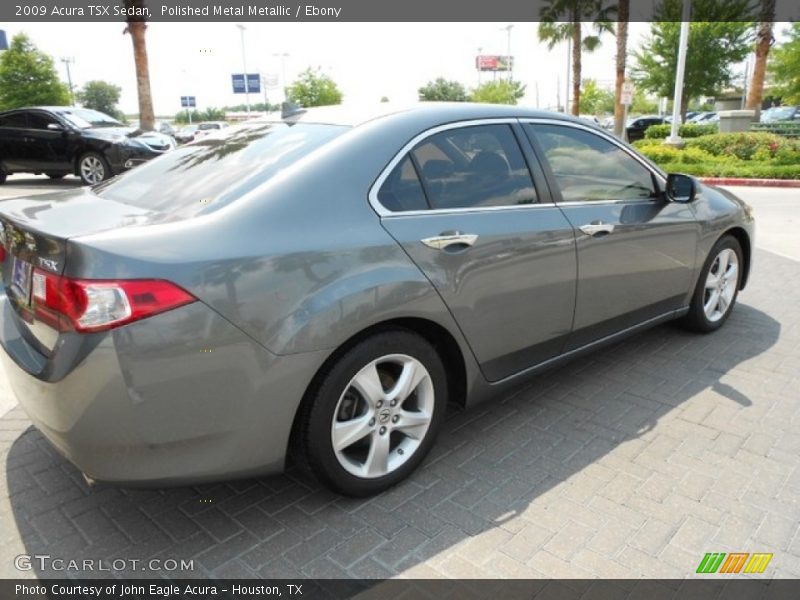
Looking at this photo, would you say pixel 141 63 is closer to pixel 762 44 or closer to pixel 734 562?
pixel 762 44

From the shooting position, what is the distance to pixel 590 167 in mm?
3637

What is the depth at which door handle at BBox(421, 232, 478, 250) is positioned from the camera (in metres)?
2.70

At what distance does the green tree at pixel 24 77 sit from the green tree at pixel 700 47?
3576 centimetres

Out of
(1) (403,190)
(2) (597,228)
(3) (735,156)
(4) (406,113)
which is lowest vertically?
(3) (735,156)

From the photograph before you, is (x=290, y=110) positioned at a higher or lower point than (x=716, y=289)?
higher

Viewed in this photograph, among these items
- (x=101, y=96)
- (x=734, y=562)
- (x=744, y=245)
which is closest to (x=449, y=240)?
(x=734, y=562)

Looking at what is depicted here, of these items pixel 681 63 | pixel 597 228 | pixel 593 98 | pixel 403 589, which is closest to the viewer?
pixel 403 589

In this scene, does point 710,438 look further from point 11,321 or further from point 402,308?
point 11,321

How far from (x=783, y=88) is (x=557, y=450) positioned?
39.5m

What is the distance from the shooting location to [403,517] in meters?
2.62

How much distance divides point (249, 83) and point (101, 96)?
48.8m

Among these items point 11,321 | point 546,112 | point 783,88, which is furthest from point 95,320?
point 783,88

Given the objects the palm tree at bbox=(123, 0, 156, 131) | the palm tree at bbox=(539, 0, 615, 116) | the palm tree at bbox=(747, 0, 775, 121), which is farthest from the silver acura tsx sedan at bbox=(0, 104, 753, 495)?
the palm tree at bbox=(539, 0, 615, 116)

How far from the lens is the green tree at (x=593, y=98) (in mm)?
67250
